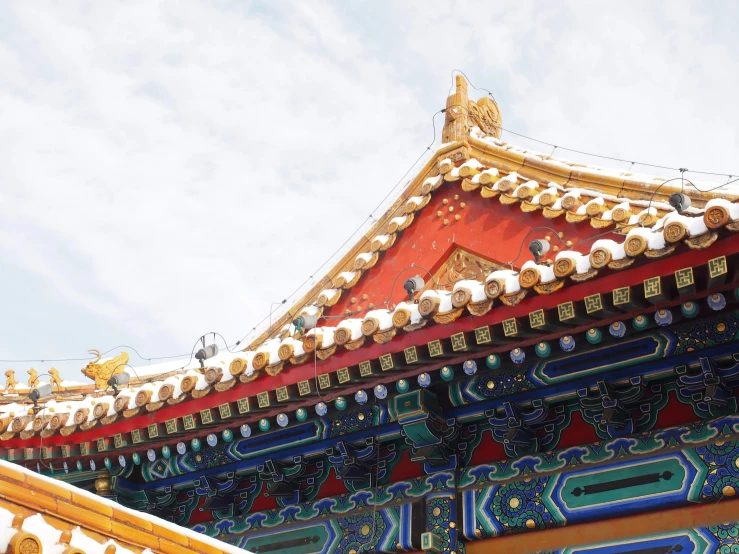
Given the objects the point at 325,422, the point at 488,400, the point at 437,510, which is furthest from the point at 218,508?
the point at 488,400

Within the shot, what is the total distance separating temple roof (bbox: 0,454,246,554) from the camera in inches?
161

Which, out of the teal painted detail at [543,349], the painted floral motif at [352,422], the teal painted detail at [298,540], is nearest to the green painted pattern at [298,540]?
the teal painted detail at [298,540]

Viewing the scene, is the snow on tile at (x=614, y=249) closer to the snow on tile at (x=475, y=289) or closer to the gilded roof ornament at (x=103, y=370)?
the snow on tile at (x=475, y=289)

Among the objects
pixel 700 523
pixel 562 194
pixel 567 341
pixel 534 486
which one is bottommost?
pixel 700 523

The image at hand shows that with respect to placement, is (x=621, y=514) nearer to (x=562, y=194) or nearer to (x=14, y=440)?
(x=562, y=194)

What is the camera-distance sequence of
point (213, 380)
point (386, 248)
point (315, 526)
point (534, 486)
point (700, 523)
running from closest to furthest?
1. point (700, 523)
2. point (534, 486)
3. point (213, 380)
4. point (315, 526)
5. point (386, 248)

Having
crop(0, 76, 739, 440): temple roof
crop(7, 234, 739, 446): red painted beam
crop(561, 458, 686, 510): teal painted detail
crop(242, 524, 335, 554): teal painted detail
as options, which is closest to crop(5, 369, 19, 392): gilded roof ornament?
crop(0, 76, 739, 440): temple roof

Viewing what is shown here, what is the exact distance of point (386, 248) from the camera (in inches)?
387

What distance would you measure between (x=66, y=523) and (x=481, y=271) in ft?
18.3

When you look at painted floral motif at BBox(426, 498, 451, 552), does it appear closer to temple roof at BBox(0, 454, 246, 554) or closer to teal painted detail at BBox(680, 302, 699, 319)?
teal painted detail at BBox(680, 302, 699, 319)

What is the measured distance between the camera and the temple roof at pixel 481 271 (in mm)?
5738

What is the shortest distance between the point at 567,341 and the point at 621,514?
4.33 feet

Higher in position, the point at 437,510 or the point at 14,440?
the point at 14,440

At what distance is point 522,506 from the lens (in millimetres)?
6836
